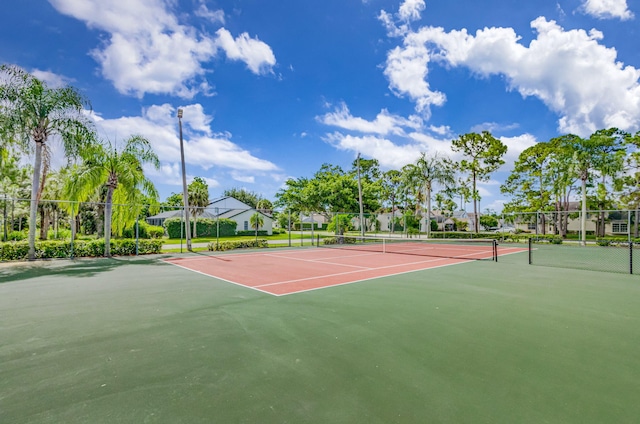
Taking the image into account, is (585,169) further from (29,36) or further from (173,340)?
(29,36)

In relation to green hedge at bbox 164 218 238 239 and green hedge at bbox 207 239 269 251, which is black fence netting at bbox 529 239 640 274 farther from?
green hedge at bbox 164 218 238 239

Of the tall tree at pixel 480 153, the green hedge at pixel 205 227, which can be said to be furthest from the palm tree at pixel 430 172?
the green hedge at pixel 205 227

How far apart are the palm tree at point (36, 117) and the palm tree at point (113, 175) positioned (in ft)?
2.95

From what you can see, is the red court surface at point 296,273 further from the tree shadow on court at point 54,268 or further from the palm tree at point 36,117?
the palm tree at point 36,117

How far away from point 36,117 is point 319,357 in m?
15.1

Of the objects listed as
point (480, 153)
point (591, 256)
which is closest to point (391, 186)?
point (480, 153)

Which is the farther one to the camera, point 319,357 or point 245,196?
point 245,196

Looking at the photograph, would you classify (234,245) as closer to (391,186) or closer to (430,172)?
(430,172)

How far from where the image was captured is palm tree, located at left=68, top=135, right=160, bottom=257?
13.8 meters

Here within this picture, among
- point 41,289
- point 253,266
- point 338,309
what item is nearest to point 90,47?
point 41,289

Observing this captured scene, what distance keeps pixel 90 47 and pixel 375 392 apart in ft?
51.8

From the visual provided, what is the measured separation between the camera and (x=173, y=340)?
4.14 metres

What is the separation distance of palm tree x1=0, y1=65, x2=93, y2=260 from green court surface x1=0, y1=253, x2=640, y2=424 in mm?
7963

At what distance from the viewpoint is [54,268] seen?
10.7m
